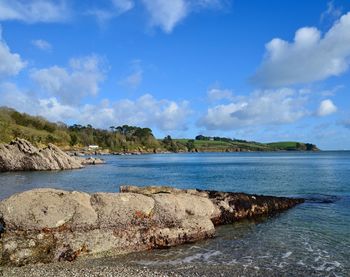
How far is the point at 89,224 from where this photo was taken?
62.8 feet

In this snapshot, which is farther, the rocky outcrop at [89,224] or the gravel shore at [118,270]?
the rocky outcrop at [89,224]

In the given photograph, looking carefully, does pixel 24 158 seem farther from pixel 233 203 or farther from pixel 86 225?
pixel 86 225

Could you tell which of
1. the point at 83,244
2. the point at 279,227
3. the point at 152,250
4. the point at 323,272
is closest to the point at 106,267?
the point at 83,244

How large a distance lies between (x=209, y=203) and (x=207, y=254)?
7173 mm

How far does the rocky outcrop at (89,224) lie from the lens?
698 inches

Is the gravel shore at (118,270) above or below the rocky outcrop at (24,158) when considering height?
below

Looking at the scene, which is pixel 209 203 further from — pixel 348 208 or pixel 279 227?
pixel 348 208

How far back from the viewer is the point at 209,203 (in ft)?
86.1

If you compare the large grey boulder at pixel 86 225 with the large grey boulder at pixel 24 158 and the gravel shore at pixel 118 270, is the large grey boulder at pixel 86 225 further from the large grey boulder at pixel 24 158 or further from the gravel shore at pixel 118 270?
the large grey boulder at pixel 24 158

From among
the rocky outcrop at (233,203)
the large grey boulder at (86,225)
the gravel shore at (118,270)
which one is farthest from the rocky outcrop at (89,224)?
the rocky outcrop at (233,203)

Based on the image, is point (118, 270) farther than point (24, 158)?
No

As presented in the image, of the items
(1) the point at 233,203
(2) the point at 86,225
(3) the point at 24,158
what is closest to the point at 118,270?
(2) the point at 86,225

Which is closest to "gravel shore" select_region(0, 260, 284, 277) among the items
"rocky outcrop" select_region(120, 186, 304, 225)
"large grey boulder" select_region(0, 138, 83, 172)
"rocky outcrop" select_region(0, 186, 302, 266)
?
"rocky outcrop" select_region(0, 186, 302, 266)

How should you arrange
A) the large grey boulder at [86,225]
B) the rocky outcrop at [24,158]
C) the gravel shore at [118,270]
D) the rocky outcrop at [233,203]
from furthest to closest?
the rocky outcrop at [24,158] → the rocky outcrop at [233,203] → the large grey boulder at [86,225] → the gravel shore at [118,270]
